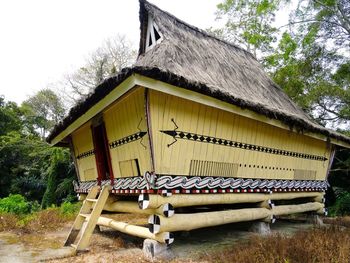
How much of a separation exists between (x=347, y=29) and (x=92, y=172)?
11537 millimetres

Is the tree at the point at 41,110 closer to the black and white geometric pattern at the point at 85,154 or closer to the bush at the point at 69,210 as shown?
the bush at the point at 69,210

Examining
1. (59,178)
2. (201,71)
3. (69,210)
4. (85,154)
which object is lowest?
(69,210)

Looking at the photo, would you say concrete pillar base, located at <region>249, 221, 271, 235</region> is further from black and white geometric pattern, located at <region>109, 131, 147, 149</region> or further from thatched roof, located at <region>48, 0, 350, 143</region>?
black and white geometric pattern, located at <region>109, 131, 147, 149</region>

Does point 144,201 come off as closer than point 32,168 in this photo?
Yes

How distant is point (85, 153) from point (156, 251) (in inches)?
171

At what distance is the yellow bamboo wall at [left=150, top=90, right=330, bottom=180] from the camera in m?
5.66

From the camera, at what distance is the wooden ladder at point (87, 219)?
607 cm

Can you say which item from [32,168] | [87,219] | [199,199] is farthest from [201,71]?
[32,168]

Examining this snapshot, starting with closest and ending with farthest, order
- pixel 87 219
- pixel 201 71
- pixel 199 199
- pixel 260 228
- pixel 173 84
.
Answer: pixel 173 84, pixel 199 199, pixel 87 219, pixel 201 71, pixel 260 228

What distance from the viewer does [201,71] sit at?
6938 mm

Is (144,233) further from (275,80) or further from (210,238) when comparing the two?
(275,80)

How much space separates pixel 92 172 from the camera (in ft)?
28.3

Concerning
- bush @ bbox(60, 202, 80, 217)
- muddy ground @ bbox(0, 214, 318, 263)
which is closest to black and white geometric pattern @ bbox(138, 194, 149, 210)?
muddy ground @ bbox(0, 214, 318, 263)

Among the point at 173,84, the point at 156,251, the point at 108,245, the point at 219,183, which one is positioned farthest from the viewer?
the point at 108,245
